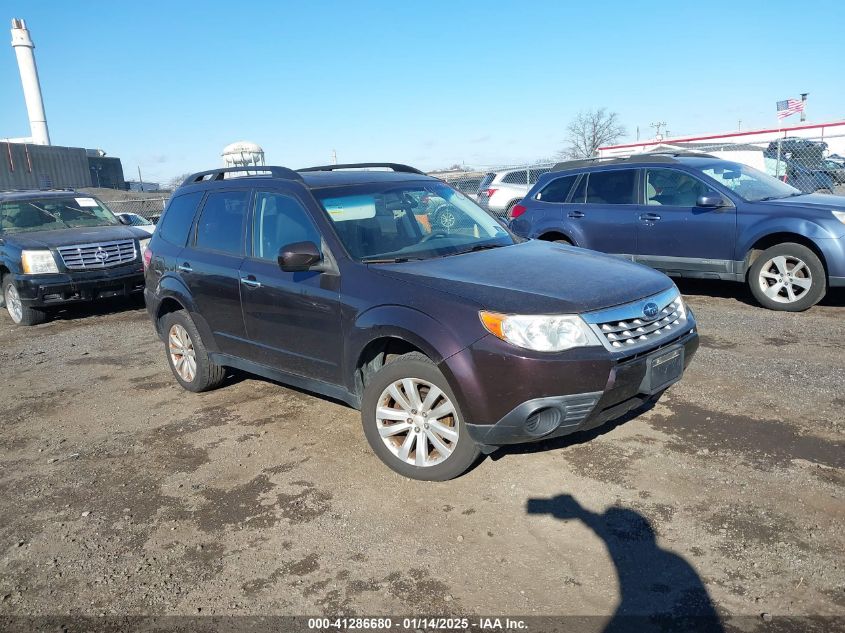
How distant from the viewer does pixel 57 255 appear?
9234mm

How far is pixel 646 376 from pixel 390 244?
1.85m

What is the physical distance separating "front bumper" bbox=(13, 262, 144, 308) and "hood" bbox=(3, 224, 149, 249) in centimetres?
44

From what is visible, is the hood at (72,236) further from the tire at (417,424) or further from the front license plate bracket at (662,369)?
the front license plate bracket at (662,369)

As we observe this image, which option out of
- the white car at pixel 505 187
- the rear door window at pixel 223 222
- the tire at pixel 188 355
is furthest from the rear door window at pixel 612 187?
the white car at pixel 505 187

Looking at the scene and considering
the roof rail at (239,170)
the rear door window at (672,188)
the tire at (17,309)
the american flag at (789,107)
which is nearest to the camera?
the roof rail at (239,170)

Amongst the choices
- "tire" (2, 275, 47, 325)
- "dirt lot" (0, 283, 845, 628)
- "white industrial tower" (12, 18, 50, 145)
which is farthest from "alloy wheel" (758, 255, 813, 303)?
"white industrial tower" (12, 18, 50, 145)

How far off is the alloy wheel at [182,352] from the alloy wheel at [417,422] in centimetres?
242

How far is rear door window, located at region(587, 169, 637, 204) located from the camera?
28.6 feet

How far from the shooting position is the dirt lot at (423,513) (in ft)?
9.58

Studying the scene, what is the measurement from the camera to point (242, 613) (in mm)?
2863

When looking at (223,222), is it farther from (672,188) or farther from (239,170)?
(672,188)

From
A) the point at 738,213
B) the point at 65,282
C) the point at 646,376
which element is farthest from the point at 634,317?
the point at 65,282

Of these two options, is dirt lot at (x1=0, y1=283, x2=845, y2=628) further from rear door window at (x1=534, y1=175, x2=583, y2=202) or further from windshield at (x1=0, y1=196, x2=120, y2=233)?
windshield at (x1=0, y1=196, x2=120, y2=233)

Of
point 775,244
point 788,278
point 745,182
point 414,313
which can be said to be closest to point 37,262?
point 414,313
